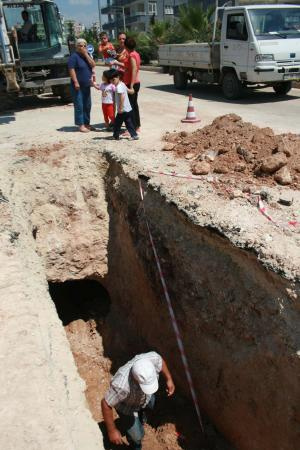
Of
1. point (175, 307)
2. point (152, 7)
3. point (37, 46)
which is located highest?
point (152, 7)

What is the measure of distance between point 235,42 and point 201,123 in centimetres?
388

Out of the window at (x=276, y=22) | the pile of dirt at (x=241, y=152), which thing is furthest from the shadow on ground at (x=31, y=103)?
the pile of dirt at (x=241, y=152)

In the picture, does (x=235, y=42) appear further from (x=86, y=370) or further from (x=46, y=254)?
(x=86, y=370)

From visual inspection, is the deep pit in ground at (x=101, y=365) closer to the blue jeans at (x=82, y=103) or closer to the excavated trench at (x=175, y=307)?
the excavated trench at (x=175, y=307)

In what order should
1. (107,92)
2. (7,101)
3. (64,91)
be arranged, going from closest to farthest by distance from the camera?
(107,92)
(64,91)
(7,101)

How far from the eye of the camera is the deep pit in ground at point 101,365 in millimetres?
5359

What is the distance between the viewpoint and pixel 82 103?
27.4 feet

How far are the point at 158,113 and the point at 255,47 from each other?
322 centimetres

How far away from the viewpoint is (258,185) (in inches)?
212

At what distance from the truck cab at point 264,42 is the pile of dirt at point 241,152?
15.4ft

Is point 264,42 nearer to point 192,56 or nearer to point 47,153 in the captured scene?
point 192,56

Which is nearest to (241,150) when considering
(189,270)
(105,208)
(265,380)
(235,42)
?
(189,270)

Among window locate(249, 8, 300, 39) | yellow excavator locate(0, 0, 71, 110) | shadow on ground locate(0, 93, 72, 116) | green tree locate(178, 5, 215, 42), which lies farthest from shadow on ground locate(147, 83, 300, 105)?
green tree locate(178, 5, 215, 42)

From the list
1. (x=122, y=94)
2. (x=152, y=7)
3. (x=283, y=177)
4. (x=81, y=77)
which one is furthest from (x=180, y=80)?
(x=152, y=7)
